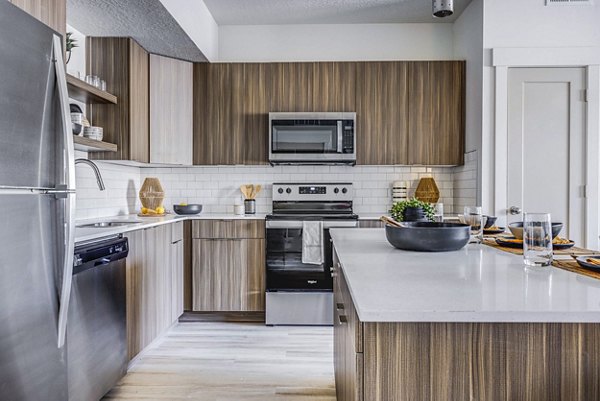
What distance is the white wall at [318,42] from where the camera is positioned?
14.1 ft

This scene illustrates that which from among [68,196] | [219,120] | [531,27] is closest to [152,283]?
[68,196]

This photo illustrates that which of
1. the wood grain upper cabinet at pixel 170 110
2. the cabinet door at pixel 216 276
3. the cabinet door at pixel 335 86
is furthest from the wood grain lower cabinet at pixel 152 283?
the cabinet door at pixel 335 86

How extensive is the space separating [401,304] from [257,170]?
354cm

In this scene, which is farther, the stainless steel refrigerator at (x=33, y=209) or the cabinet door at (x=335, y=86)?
the cabinet door at (x=335, y=86)

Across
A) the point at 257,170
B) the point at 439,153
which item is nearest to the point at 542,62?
the point at 439,153

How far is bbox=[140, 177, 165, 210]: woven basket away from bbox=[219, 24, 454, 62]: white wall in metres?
1.35

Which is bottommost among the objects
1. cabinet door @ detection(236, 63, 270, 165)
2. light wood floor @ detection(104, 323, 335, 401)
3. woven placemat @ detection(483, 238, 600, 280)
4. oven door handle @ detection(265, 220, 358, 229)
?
light wood floor @ detection(104, 323, 335, 401)

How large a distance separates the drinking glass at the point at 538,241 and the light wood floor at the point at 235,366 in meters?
1.39

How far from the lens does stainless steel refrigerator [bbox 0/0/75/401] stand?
1444mm

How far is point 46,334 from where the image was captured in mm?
1656

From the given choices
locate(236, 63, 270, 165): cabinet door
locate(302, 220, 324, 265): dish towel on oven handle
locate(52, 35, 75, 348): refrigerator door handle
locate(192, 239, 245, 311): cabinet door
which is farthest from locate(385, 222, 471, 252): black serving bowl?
locate(236, 63, 270, 165): cabinet door

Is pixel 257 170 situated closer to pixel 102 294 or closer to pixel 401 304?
pixel 102 294

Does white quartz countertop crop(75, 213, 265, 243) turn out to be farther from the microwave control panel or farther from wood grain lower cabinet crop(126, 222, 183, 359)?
the microwave control panel

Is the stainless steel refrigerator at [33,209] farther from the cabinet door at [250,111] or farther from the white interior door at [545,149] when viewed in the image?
the white interior door at [545,149]
